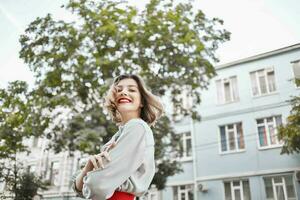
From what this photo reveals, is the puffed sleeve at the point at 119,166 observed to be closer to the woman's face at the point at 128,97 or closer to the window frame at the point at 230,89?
the woman's face at the point at 128,97

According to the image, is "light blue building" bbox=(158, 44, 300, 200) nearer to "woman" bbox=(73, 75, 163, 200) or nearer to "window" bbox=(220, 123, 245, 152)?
"window" bbox=(220, 123, 245, 152)

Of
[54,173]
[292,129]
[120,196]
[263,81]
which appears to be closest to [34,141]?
[54,173]

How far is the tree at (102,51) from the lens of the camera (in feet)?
10.2

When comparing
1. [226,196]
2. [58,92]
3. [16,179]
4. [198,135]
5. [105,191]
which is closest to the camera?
[105,191]

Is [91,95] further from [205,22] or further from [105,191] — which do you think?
[105,191]

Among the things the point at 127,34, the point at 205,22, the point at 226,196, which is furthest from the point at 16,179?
the point at 226,196

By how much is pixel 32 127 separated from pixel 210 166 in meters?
3.14

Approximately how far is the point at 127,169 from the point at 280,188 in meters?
4.74

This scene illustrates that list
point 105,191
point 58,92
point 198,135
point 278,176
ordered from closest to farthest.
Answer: point 105,191, point 58,92, point 278,176, point 198,135

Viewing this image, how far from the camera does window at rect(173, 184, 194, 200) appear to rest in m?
5.38

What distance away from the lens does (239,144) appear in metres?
5.19

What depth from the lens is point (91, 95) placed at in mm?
3264

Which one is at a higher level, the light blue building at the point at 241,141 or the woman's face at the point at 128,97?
the light blue building at the point at 241,141

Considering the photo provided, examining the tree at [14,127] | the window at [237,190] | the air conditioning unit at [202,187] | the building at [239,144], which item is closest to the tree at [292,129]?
the building at [239,144]
